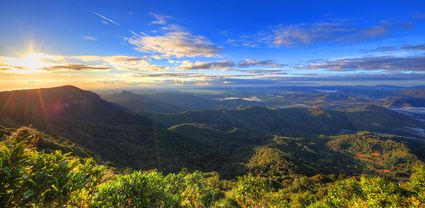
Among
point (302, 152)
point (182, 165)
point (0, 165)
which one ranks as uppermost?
point (0, 165)

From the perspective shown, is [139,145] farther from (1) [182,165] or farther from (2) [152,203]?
(2) [152,203]

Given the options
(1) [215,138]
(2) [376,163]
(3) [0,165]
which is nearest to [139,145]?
(1) [215,138]

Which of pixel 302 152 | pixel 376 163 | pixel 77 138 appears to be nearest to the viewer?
→ pixel 77 138

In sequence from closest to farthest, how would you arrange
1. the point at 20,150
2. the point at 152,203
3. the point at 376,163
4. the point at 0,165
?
the point at 0,165, the point at 20,150, the point at 152,203, the point at 376,163

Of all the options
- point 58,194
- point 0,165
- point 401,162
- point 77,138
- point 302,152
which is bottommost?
point 401,162

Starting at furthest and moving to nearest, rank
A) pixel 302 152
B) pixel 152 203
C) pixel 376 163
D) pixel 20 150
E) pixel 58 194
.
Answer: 1. pixel 376 163
2. pixel 302 152
3. pixel 152 203
4. pixel 58 194
5. pixel 20 150

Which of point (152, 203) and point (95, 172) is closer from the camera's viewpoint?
point (95, 172)

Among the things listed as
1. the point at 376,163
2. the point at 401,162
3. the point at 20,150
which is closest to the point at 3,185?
the point at 20,150

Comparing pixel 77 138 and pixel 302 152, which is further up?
pixel 77 138

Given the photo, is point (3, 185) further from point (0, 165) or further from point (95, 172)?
point (95, 172)
